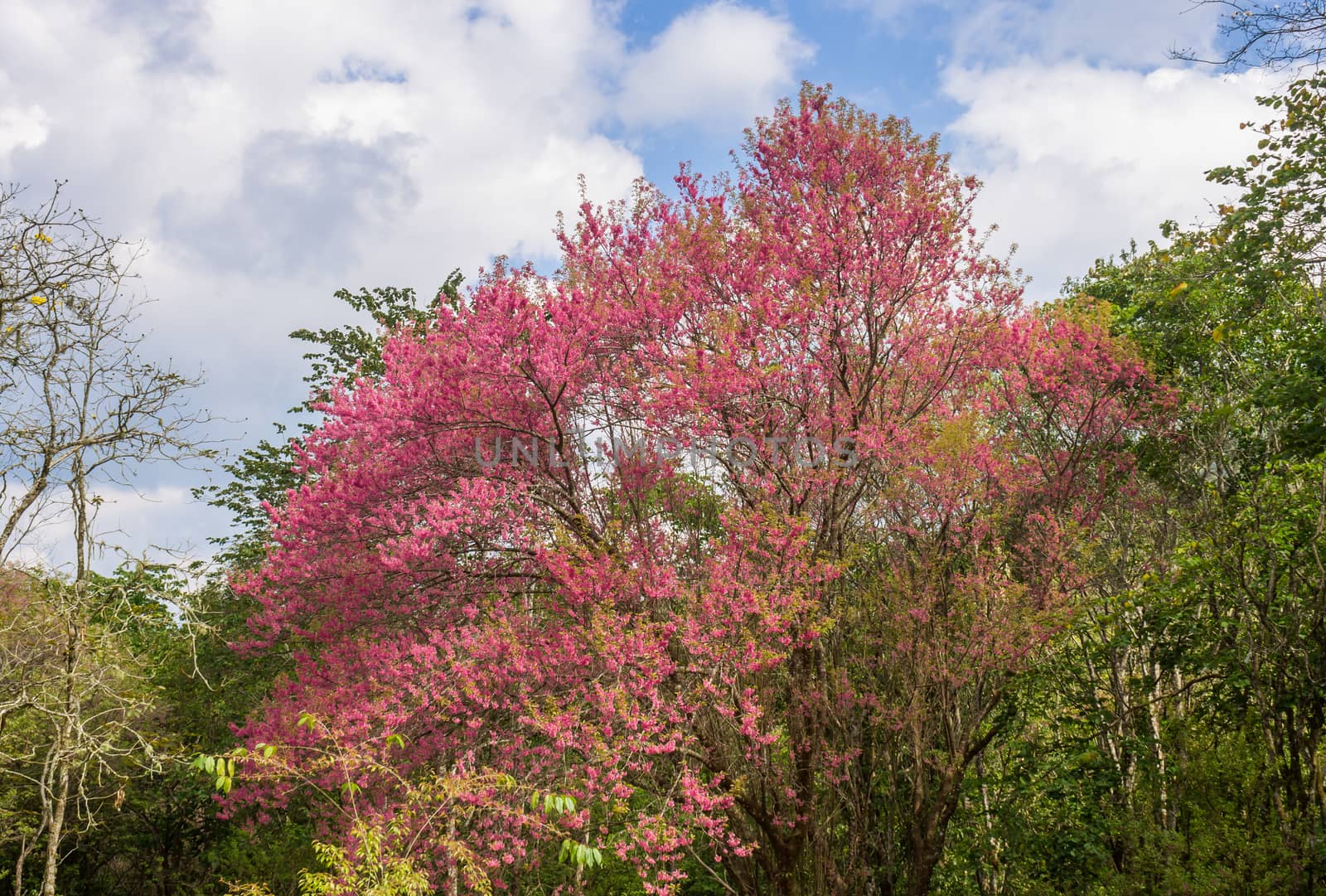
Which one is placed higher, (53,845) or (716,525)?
(716,525)

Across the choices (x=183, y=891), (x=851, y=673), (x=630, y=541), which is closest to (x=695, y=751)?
(x=630, y=541)

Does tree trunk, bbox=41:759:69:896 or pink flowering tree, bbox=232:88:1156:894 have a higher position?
pink flowering tree, bbox=232:88:1156:894

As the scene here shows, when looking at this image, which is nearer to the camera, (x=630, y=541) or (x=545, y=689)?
(x=545, y=689)

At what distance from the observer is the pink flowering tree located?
8.40m

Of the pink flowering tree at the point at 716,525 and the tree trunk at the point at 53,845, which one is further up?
the pink flowering tree at the point at 716,525

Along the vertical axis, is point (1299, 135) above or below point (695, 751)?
above

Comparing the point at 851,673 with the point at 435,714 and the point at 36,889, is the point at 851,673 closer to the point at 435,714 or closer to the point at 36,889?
the point at 435,714

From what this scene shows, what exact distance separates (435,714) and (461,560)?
5.73ft

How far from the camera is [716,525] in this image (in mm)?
10633

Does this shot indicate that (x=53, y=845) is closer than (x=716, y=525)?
Yes

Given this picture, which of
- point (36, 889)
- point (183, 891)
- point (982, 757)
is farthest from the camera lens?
point (183, 891)

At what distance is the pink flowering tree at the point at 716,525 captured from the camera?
840cm

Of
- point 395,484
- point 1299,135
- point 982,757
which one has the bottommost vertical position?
point 982,757

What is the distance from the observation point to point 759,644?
26.9 ft
